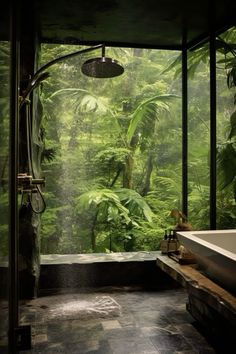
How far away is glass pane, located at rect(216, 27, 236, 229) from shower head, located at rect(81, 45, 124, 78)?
43.1 inches

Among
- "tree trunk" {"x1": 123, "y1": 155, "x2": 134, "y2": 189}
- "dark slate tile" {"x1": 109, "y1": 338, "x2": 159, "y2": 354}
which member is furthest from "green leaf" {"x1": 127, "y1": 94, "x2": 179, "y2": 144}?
"dark slate tile" {"x1": 109, "y1": 338, "x2": 159, "y2": 354}

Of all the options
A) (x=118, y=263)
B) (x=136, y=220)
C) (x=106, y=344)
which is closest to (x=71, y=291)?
(x=118, y=263)

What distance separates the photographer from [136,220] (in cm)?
478

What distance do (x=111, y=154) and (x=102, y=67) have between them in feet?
6.91

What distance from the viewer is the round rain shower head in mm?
2541

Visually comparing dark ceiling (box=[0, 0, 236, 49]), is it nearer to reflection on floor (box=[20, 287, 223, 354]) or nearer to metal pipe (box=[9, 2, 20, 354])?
metal pipe (box=[9, 2, 20, 354])

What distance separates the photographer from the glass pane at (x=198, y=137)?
355 cm

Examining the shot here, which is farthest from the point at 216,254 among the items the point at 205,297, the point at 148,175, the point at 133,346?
the point at 148,175

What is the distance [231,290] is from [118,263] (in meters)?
1.67

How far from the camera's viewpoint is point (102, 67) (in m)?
2.65

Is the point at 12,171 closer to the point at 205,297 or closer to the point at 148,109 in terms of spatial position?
the point at 205,297

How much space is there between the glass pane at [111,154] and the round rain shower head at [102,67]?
156cm

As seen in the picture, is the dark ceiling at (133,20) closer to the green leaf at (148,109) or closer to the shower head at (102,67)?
the shower head at (102,67)

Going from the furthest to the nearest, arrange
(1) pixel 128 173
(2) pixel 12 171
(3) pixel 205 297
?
(1) pixel 128 173 < (3) pixel 205 297 < (2) pixel 12 171
